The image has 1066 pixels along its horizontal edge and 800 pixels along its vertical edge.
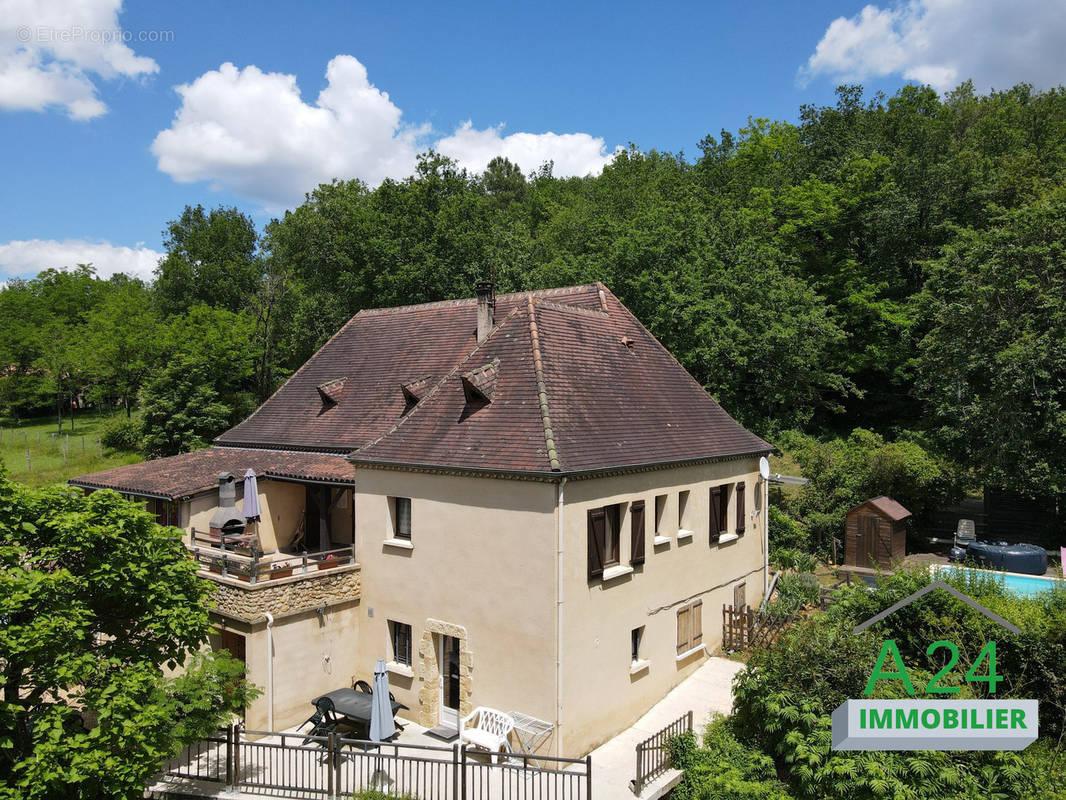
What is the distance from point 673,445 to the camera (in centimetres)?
1805

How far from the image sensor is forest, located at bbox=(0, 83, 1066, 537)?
26344 millimetres

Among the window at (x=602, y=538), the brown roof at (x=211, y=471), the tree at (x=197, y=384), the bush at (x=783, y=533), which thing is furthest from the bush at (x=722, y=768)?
the tree at (x=197, y=384)

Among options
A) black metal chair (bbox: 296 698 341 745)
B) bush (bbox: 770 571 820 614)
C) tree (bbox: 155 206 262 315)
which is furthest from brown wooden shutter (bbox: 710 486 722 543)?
tree (bbox: 155 206 262 315)

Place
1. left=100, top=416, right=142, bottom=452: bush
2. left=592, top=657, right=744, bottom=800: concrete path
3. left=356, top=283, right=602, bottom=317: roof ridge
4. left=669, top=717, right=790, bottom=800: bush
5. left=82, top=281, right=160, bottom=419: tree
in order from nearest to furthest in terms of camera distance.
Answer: left=669, top=717, right=790, bottom=800: bush, left=592, top=657, right=744, bottom=800: concrete path, left=356, top=283, right=602, bottom=317: roof ridge, left=100, top=416, right=142, bottom=452: bush, left=82, top=281, right=160, bottom=419: tree

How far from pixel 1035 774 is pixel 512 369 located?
501 inches

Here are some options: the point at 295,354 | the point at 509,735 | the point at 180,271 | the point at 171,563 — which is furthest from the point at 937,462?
the point at 180,271

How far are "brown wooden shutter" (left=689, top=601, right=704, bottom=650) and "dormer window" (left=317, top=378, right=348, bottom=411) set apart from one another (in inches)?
532

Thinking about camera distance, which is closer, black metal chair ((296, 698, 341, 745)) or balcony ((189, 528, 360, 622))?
black metal chair ((296, 698, 341, 745))

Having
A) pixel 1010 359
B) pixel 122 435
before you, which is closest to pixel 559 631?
pixel 1010 359

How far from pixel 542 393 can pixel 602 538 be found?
361 centimetres

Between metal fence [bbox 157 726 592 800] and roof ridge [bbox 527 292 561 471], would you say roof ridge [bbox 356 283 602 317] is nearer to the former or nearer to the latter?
roof ridge [bbox 527 292 561 471]

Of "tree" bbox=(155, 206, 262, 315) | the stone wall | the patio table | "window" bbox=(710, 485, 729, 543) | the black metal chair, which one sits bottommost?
the black metal chair

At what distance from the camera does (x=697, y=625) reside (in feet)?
62.7

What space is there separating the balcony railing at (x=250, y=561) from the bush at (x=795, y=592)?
43.9ft
